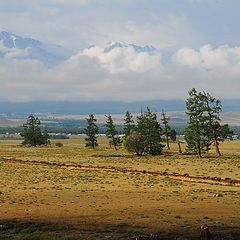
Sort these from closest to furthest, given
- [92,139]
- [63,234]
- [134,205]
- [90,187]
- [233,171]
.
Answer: [63,234] < [134,205] < [90,187] < [233,171] < [92,139]

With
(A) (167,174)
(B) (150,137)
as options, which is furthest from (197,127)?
(A) (167,174)

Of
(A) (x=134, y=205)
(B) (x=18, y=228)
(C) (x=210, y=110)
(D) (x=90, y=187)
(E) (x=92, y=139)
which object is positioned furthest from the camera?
(E) (x=92, y=139)

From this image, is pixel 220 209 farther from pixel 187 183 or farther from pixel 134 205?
pixel 187 183

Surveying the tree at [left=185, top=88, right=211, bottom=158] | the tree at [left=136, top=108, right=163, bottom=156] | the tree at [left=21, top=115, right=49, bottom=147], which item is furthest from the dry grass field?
the tree at [left=21, top=115, right=49, bottom=147]

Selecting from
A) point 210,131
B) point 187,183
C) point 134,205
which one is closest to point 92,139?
point 210,131

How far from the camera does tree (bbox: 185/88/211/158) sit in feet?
273

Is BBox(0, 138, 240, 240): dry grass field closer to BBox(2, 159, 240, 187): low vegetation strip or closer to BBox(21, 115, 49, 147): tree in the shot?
BBox(2, 159, 240, 187): low vegetation strip

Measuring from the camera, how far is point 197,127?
83375 mm

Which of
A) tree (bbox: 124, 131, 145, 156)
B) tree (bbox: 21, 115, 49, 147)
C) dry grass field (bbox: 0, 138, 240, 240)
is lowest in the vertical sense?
dry grass field (bbox: 0, 138, 240, 240)

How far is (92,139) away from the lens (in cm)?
12388

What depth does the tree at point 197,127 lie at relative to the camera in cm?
8325

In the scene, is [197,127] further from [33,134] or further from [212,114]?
[33,134]

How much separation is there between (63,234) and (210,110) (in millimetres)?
64452

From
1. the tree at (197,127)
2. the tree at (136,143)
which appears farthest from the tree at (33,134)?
the tree at (197,127)
